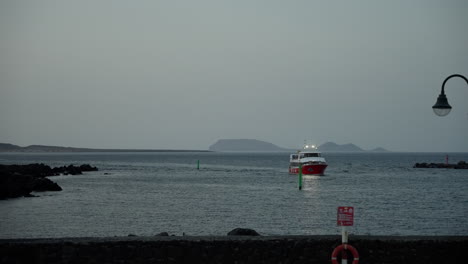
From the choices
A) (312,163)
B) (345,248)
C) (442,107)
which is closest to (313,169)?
(312,163)

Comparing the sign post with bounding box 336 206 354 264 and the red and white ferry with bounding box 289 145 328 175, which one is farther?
the red and white ferry with bounding box 289 145 328 175

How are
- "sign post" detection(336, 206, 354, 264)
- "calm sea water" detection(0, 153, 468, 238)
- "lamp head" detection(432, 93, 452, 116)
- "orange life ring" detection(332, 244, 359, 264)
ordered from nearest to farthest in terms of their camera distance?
"sign post" detection(336, 206, 354, 264) → "orange life ring" detection(332, 244, 359, 264) → "lamp head" detection(432, 93, 452, 116) → "calm sea water" detection(0, 153, 468, 238)

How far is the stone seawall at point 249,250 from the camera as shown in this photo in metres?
9.89

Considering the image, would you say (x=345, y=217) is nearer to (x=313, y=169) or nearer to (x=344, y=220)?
(x=344, y=220)

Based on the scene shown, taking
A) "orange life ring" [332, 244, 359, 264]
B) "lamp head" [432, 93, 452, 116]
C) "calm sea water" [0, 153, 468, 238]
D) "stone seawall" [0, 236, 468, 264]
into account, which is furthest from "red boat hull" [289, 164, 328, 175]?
"orange life ring" [332, 244, 359, 264]

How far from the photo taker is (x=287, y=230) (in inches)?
1092

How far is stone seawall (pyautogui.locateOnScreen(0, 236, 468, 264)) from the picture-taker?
9.89 metres

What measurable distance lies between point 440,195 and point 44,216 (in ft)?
116

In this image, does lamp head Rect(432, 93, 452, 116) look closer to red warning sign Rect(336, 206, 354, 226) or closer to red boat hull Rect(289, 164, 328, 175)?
red warning sign Rect(336, 206, 354, 226)

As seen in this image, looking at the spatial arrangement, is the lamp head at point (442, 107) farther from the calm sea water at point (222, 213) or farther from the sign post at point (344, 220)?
the calm sea water at point (222, 213)

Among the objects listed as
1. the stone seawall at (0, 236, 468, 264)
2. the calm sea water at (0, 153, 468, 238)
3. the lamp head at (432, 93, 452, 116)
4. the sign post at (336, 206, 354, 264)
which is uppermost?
the lamp head at (432, 93, 452, 116)

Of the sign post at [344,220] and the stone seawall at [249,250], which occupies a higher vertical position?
the sign post at [344,220]

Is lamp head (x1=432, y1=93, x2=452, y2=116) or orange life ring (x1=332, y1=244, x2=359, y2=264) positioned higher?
lamp head (x1=432, y1=93, x2=452, y2=116)

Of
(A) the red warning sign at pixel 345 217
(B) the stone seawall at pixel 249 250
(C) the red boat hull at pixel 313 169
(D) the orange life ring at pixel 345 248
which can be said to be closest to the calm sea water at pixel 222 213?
(B) the stone seawall at pixel 249 250
